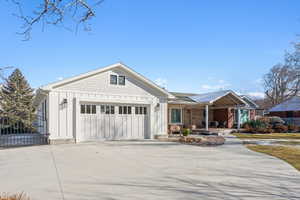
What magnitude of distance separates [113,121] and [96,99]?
1694 millimetres

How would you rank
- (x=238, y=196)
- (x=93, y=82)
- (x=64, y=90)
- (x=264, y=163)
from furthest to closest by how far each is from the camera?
(x=93, y=82)
(x=64, y=90)
(x=264, y=163)
(x=238, y=196)

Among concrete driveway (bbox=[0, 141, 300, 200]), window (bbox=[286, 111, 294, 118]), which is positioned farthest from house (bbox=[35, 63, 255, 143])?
window (bbox=[286, 111, 294, 118])

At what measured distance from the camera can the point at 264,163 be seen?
8266 mm

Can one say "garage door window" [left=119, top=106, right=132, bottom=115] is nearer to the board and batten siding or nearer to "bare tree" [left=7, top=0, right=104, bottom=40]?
the board and batten siding

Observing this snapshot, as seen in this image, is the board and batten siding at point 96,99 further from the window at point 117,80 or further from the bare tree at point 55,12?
the bare tree at point 55,12

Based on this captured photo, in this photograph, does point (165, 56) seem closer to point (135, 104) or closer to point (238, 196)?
point (135, 104)

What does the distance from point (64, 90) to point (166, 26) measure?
22.1 ft

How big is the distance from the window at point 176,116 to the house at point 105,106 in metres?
6.15

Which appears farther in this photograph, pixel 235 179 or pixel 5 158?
pixel 5 158

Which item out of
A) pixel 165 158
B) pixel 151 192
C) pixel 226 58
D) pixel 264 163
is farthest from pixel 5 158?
pixel 226 58

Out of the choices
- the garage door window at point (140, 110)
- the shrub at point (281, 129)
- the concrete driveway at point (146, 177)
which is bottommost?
the shrub at point (281, 129)

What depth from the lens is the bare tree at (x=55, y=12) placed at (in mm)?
3693

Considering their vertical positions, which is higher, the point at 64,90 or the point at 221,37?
the point at 221,37

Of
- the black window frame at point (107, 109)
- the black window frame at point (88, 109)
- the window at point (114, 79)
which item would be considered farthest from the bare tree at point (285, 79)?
the black window frame at point (88, 109)
